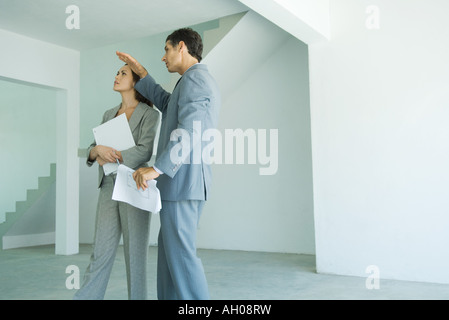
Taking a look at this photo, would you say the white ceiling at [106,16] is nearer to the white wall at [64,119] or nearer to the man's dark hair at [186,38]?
the white wall at [64,119]

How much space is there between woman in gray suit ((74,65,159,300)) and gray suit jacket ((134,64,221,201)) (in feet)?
0.76

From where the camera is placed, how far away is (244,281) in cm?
341

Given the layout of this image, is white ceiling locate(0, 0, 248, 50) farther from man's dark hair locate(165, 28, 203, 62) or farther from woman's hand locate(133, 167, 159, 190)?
woman's hand locate(133, 167, 159, 190)

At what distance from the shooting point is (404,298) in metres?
2.84

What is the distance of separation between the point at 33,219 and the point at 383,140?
184 inches

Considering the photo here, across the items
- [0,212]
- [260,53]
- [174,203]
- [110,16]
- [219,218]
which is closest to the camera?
[174,203]

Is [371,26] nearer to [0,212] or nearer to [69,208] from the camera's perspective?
[69,208]

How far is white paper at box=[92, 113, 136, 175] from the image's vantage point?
2.25m

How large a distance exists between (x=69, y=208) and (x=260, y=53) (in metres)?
2.69

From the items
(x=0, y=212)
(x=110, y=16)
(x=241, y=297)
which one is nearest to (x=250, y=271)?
(x=241, y=297)

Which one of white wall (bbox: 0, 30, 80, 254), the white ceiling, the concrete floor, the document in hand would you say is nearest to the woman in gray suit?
the document in hand

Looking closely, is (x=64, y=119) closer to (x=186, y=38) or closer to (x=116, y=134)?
(x=116, y=134)

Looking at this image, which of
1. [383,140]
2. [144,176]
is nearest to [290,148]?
[383,140]

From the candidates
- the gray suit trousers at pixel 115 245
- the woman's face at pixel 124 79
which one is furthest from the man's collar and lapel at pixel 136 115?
the gray suit trousers at pixel 115 245
